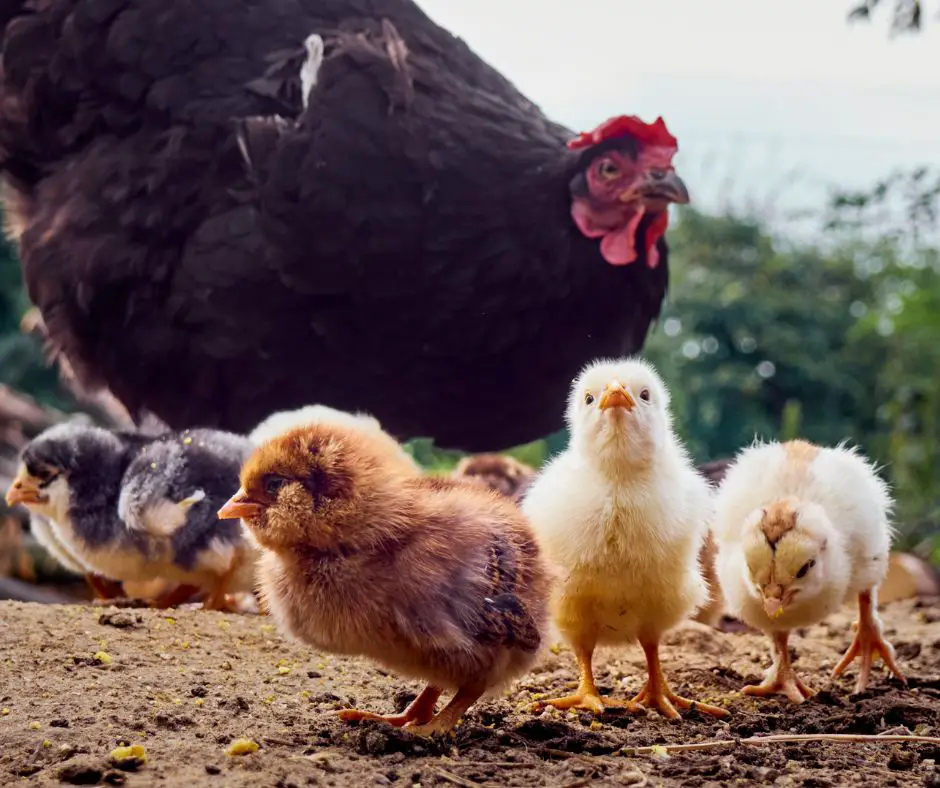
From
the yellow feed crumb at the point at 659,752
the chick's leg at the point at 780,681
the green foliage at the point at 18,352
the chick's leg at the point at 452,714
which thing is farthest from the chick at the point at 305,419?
the green foliage at the point at 18,352

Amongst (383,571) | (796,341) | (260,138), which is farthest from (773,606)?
(796,341)

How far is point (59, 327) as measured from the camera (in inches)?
162

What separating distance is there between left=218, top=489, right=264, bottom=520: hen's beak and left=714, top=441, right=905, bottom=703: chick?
1197mm

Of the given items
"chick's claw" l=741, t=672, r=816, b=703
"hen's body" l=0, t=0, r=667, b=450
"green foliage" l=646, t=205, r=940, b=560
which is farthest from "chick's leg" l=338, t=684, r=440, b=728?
"green foliage" l=646, t=205, r=940, b=560

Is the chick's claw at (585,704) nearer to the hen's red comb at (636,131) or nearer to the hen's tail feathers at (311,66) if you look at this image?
the hen's red comb at (636,131)

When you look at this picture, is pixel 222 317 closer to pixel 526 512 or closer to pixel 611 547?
pixel 526 512

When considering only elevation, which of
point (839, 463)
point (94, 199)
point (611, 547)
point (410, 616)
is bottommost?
point (410, 616)

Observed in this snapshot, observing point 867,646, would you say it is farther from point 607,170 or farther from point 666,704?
point 607,170

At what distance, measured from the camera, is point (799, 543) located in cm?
252

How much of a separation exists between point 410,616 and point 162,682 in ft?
2.46

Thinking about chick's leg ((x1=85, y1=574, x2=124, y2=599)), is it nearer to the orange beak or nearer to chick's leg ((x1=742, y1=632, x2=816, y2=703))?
chick's leg ((x1=742, y1=632, x2=816, y2=703))

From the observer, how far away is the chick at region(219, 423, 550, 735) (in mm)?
1974

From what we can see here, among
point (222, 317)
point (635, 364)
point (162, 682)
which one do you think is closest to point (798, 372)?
point (222, 317)

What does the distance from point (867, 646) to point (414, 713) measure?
56.5 inches
